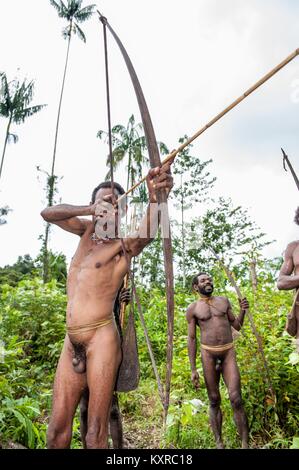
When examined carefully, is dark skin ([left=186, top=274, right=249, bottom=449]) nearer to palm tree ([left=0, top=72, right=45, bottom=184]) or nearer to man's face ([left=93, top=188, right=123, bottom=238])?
man's face ([left=93, top=188, right=123, bottom=238])

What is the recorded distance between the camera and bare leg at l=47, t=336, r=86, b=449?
230 centimetres

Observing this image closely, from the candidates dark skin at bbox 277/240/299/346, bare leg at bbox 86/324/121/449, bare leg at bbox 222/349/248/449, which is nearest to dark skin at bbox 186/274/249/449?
bare leg at bbox 222/349/248/449

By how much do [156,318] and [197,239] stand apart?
10.9m

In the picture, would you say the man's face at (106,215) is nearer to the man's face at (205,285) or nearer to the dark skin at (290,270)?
the dark skin at (290,270)

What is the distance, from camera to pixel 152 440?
458 centimetres

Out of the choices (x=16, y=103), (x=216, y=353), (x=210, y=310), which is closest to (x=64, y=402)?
(x=216, y=353)

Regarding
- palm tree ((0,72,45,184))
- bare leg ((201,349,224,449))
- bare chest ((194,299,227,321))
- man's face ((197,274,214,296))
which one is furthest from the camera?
palm tree ((0,72,45,184))

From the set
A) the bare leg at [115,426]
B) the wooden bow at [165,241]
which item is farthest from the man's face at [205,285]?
the wooden bow at [165,241]

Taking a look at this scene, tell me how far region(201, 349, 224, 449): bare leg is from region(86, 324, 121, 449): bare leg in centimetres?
212

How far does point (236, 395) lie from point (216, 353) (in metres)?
0.48

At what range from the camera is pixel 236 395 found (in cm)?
387

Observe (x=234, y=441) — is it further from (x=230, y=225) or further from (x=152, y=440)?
(x=230, y=225)

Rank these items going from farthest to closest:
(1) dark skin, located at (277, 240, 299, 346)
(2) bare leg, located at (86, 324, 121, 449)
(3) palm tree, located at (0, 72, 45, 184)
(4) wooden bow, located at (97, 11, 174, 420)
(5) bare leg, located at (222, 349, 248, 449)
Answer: (3) palm tree, located at (0, 72, 45, 184) < (5) bare leg, located at (222, 349, 248, 449) < (1) dark skin, located at (277, 240, 299, 346) < (2) bare leg, located at (86, 324, 121, 449) < (4) wooden bow, located at (97, 11, 174, 420)

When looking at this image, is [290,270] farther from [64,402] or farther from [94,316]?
[64,402]
